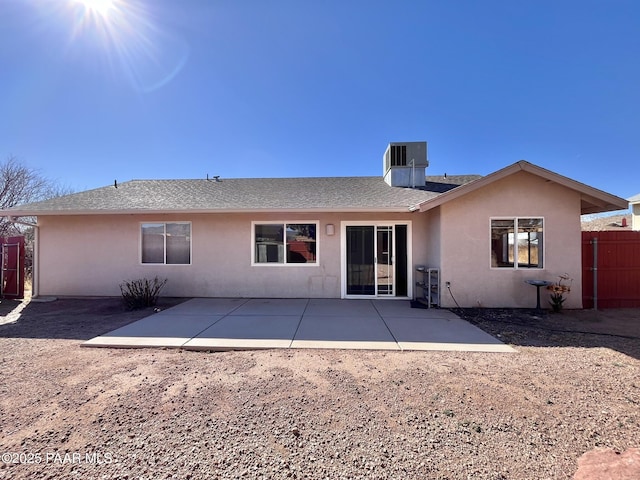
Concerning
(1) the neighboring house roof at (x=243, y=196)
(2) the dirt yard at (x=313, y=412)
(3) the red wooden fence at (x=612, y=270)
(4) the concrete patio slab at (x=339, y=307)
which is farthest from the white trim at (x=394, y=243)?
(3) the red wooden fence at (x=612, y=270)

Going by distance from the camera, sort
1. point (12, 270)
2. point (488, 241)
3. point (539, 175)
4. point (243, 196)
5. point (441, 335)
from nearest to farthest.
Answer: point (441, 335) < point (539, 175) < point (488, 241) < point (12, 270) < point (243, 196)

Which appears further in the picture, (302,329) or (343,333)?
(302,329)

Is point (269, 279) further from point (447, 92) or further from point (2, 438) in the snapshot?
point (447, 92)

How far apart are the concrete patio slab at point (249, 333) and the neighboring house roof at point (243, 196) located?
3070 millimetres

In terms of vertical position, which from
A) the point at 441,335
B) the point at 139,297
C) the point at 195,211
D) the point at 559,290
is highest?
the point at 195,211

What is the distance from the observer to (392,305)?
7367mm

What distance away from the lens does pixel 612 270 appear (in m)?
7.10

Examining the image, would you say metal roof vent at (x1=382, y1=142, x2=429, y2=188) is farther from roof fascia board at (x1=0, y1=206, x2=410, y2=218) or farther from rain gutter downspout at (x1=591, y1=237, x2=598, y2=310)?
rain gutter downspout at (x1=591, y1=237, x2=598, y2=310)

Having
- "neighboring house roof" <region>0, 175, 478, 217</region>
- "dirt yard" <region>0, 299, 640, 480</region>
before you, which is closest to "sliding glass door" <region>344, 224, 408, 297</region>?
"neighboring house roof" <region>0, 175, 478, 217</region>

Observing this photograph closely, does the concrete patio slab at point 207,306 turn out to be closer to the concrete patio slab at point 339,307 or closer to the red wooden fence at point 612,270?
the concrete patio slab at point 339,307

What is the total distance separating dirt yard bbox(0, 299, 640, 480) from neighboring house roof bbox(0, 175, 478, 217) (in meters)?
4.34

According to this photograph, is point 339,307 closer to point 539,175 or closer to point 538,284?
point 538,284

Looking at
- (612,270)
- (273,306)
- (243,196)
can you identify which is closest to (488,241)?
(612,270)

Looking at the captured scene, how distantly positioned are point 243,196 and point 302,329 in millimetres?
5301
